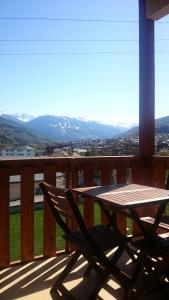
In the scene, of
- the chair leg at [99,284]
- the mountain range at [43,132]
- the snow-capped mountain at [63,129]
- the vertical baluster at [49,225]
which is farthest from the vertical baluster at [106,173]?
the snow-capped mountain at [63,129]

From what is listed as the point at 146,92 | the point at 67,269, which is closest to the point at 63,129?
the point at 146,92

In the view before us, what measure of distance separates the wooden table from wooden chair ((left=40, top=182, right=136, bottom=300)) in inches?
9.2

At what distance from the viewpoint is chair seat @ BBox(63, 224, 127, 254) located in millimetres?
2547

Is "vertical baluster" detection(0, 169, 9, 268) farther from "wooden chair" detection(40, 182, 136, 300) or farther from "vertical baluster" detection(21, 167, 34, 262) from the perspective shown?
"wooden chair" detection(40, 182, 136, 300)

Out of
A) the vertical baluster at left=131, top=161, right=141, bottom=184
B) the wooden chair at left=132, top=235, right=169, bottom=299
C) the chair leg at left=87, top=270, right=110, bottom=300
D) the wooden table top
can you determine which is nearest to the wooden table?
the wooden table top

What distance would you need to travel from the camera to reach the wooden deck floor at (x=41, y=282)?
283 centimetres

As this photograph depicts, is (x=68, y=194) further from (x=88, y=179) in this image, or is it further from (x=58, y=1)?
(x=58, y=1)

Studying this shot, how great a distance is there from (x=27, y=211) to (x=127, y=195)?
1.22m

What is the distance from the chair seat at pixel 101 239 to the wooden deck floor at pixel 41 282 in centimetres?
46

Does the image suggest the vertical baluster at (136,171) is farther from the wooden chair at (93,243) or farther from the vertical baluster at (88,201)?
the wooden chair at (93,243)

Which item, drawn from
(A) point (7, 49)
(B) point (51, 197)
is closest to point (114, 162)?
(B) point (51, 197)

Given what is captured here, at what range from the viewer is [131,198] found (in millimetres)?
2525

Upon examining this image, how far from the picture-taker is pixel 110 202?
2438 millimetres

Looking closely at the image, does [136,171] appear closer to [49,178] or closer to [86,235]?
[49,178]
